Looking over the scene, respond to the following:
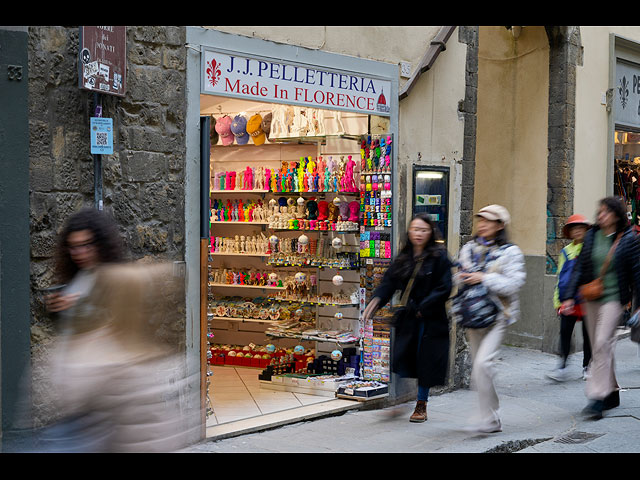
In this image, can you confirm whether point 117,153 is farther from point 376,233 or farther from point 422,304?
point 376,233

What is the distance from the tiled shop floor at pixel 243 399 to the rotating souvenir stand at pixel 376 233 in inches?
25.8

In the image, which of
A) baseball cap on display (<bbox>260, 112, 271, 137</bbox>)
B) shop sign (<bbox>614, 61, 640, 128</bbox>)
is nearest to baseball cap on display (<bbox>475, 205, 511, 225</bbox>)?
baseball cap on display (<bbox>260, 112, 271, 137</bbox>)

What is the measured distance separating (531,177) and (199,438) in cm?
679

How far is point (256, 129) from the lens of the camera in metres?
9.15

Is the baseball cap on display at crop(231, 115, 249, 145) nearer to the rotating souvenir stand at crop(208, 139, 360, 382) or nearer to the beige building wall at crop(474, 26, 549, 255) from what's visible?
the rotating souvenir stand at crop(208, 139, 360, 382)

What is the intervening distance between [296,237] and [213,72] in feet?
9.65

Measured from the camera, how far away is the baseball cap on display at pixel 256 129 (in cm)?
913

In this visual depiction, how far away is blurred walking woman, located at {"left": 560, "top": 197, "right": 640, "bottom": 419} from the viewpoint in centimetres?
645

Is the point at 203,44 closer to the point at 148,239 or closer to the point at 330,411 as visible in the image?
the point at 148,239

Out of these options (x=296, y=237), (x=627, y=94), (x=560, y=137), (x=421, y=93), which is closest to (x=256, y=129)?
(x=296, y=237)

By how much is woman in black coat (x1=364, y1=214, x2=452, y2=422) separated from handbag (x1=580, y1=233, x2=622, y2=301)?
1.13 meters

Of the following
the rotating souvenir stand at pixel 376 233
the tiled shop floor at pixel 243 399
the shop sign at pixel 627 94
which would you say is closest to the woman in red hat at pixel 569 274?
the rotating souvenir stand at pixel 376 233

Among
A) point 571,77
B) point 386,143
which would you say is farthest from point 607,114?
point 386,143

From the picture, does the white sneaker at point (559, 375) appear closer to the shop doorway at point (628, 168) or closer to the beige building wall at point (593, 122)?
the beige building wall at point (593, 122)
